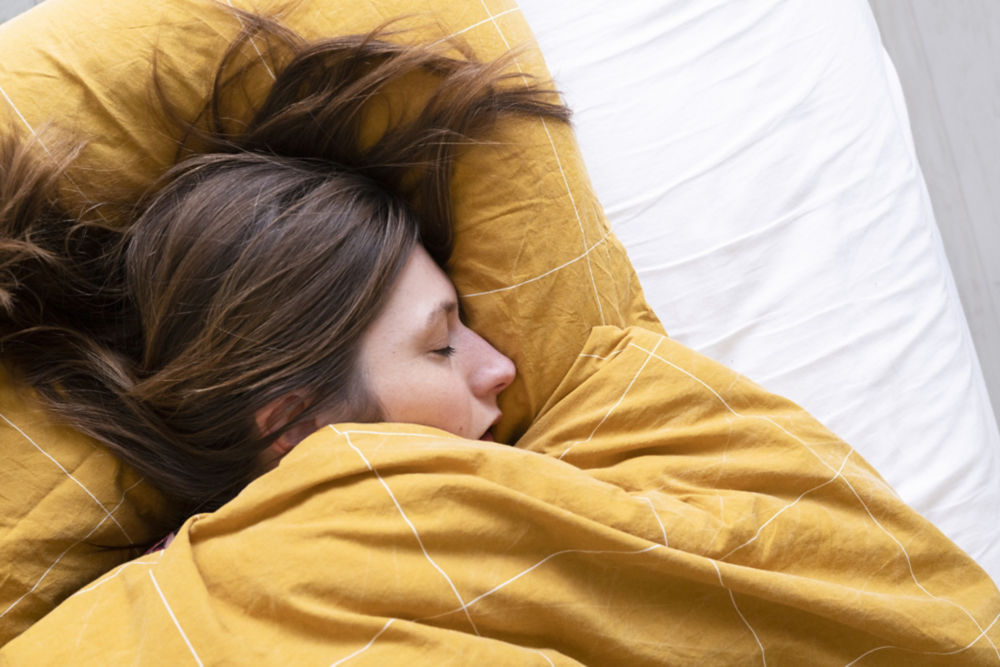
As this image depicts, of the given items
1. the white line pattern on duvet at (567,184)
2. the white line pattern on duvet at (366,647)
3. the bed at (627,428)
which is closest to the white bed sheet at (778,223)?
the bed at (627,428)

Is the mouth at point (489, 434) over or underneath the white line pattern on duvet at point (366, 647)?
underneath

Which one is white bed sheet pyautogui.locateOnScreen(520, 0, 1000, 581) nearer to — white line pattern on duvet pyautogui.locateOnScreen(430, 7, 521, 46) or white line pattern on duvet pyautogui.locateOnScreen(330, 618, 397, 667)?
white line pattern on duvet pyautogui.locateOnScreen(430, 7, 521, 46)

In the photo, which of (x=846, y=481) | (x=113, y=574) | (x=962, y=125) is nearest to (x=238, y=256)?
(x=113, y=574)

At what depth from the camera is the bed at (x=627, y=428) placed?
0.72 meters

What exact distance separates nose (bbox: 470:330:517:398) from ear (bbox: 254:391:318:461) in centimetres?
15

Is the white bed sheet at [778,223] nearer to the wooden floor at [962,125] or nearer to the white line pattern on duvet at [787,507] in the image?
the white line pattern on duvet at [787,507]

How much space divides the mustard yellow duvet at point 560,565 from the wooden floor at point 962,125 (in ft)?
2.60

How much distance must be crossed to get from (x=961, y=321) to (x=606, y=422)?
0.50 m

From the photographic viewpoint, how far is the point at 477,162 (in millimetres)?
922

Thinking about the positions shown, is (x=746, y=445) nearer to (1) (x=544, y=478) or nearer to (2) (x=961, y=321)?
(1) (x=544, y=478)

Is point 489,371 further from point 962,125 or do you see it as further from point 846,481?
point 962,125

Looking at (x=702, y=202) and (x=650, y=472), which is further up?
(x=702, y=202)

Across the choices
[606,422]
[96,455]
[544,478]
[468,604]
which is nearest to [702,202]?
[606,422]

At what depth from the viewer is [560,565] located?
0.74 m
